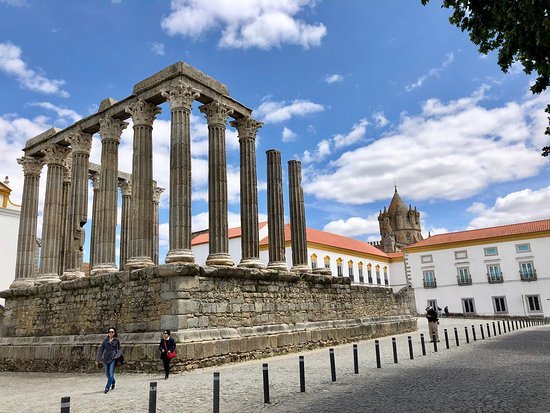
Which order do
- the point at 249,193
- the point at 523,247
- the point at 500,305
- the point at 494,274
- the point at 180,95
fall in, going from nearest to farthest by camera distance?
the point at 180,95 < the point at 249,193 < the point at 500,305 < the point at 523,247 < the point at 494,274

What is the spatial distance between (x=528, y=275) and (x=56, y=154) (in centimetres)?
4218

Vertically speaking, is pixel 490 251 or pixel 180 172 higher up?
pixel 490 251

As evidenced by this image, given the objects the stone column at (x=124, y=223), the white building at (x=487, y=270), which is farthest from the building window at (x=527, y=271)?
the stone column at (x=124, y=223)

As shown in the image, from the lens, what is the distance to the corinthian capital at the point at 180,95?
13.8 meters

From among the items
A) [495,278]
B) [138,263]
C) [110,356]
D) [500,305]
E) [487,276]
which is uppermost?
[487,276]

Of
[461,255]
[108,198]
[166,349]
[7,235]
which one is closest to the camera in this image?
[166,349]

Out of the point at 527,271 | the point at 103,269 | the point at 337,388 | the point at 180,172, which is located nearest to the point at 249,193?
the point at 180,172

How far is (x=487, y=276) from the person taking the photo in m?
44.9

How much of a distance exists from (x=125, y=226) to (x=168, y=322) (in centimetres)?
992

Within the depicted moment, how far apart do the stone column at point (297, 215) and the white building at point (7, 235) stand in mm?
18899

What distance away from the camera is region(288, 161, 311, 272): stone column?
1792 centimetres

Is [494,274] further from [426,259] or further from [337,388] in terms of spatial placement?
[337,388]

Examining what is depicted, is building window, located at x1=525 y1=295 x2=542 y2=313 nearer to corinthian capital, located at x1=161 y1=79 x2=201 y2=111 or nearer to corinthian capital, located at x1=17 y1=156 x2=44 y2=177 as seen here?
corinthian capital, located at x1=161 y1=79 x2=201 y2=111

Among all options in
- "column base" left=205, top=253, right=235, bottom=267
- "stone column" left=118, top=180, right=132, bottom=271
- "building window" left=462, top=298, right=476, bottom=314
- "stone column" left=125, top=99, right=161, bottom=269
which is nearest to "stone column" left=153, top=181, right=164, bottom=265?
"stone column" left=118, top=180, right=132, bottom=271
